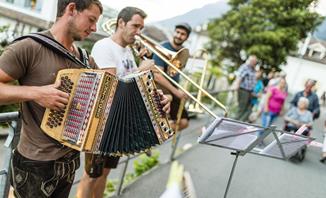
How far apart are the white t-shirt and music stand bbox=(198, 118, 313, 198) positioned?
2.41 ft

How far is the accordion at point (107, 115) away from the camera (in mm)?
1728

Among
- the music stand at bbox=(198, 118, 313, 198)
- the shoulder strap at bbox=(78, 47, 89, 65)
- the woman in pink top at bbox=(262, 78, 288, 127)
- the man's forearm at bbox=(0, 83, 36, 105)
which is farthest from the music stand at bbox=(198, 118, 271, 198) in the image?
the woman in pink top at bbox=(262, 78, 288, 127)

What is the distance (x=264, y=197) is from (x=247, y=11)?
1391 cm

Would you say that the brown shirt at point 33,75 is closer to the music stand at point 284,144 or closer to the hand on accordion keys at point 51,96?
the hand on accordion keys at point 51,96

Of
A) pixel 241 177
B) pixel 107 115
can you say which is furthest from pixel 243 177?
pixel 107 115

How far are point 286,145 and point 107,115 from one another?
5.55 feet

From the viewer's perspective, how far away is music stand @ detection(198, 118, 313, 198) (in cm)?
245

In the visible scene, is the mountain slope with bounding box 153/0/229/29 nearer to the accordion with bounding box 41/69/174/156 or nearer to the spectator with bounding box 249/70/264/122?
the spectator with bounding box 249/70/264/122

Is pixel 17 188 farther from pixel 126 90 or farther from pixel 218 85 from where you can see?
pixel 218 85

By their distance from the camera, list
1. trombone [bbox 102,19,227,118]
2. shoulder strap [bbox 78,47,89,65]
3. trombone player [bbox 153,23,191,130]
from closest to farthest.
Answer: shoulder strap [bbox 78,47,89,65] < trombone [bbox 102,19,227,118] < trombone player [bbox 153,23,191,130]

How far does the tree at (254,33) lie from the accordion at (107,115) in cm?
990

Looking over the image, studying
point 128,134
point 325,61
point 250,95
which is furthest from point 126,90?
point 250,95

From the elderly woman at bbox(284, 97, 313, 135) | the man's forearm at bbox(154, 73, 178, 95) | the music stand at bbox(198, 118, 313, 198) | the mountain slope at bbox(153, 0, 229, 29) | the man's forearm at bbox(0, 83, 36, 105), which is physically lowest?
the elderly woman at bbox(284, 97, 313, 135)

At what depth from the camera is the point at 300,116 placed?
20.3ft
